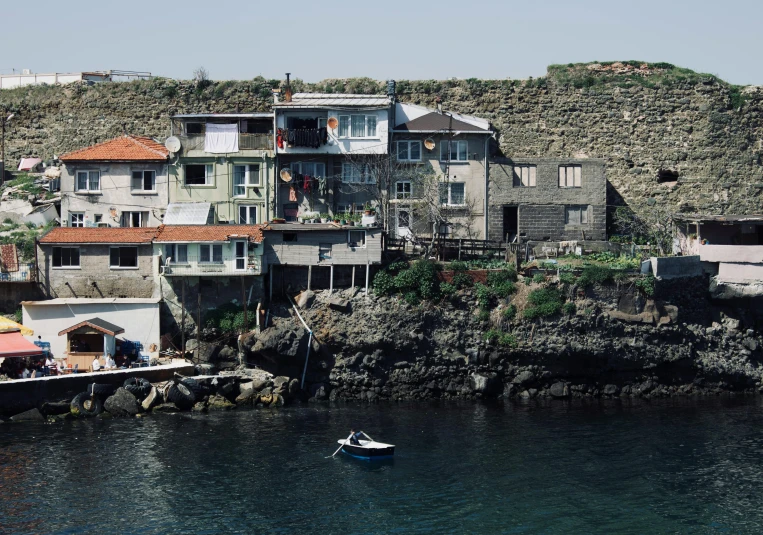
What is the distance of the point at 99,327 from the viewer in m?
56.0

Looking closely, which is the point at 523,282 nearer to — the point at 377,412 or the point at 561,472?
the point at 377,412

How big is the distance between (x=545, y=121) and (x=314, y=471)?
3388cm

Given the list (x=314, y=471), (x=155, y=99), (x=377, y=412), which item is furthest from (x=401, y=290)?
(x=155, y=99)

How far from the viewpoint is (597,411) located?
53469mm

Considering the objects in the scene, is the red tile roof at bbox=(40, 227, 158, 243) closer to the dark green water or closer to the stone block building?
the dark green water

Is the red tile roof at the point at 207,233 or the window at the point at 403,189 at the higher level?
the window at the point at 403,189

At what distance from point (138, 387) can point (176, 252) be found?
8429mm

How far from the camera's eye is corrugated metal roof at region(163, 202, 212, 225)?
203ft

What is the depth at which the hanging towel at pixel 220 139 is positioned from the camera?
63.8 metres

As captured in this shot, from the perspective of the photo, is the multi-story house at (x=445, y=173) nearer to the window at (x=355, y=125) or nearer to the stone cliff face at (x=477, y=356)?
the window at (x=355, y=125)

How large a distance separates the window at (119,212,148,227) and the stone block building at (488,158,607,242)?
19.4 metres

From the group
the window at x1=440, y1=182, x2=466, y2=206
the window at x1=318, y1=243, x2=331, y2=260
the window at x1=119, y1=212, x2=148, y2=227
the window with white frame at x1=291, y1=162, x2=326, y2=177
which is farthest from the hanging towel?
the window at x1=440, y1=182, x2=466, y2=206

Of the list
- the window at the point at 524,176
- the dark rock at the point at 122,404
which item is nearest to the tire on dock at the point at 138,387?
the dark rock at the point at 122,404

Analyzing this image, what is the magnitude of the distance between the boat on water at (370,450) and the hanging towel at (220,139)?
23.5 meters
